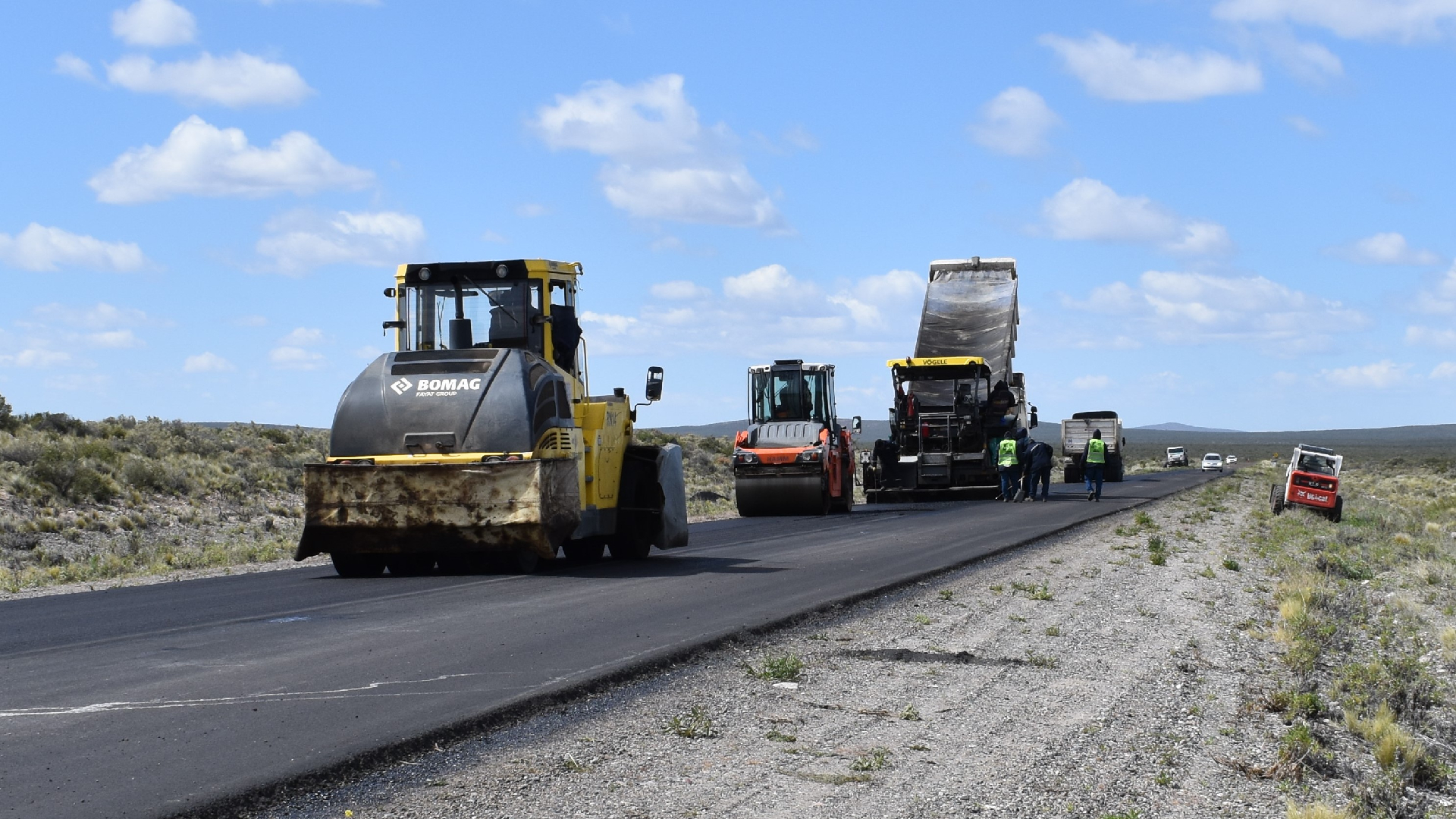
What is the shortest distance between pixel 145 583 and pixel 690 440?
60.0m

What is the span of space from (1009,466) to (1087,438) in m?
28.6

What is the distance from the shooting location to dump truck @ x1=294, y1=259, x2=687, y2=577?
Answer: 14211 mm

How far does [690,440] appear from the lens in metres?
75.4

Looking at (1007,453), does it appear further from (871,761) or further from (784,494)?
(871,761)

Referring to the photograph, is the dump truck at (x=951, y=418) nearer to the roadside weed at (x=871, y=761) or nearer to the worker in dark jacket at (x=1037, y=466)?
the worker in dark jacket at (x=1037, y=466)

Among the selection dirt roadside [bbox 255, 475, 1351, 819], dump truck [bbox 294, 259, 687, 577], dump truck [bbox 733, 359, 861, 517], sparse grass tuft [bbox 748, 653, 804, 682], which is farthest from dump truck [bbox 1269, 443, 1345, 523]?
sparse grass tuft [bbox 748, 653, 804, 682]

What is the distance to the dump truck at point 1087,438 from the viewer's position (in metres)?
57.6

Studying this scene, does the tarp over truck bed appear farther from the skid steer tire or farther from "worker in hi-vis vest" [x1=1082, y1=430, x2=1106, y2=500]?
the skid steer tire

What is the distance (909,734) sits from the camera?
7.42m

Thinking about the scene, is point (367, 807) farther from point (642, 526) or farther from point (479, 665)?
point (642, 526)

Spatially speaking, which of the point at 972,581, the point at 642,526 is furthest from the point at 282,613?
the point at 972,581

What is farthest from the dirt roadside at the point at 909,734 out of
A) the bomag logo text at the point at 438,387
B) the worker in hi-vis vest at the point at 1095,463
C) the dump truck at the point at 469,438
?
the worker in hi-vis vest at the point at 1095,463

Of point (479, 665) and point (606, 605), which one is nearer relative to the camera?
point (479, 665)

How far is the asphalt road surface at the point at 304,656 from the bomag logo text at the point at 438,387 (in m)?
1.99
